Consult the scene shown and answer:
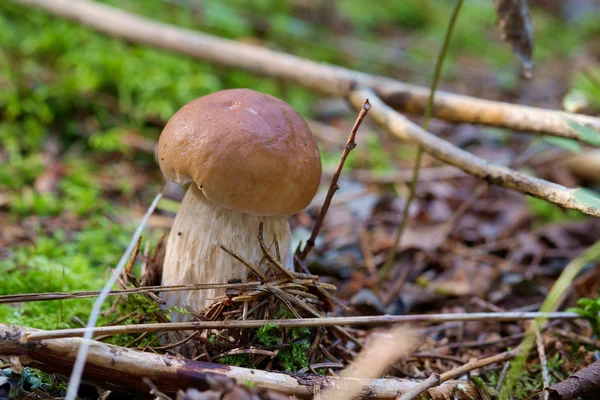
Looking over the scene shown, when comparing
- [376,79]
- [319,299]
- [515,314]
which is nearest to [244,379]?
[319,299]

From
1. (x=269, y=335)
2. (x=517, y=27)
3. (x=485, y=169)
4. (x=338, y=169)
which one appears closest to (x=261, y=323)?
(x=269, y=335)

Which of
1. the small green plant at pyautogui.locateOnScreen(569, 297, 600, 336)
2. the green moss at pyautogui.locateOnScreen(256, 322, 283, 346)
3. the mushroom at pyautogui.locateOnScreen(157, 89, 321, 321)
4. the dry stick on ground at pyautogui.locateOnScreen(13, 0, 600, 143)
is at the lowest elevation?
the green moss at pyautogui.locateOnScreen(256, 322, 283, 346)

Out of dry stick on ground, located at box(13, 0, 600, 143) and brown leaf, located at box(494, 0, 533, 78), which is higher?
brown leaf, located at box(494, 0, 533, 78)

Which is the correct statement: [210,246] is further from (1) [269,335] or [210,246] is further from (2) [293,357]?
(2) [293,357]

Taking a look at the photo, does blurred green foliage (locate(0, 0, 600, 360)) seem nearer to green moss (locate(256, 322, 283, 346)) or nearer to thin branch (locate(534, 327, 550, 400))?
green moss (locate(256, 322, 283, 346))

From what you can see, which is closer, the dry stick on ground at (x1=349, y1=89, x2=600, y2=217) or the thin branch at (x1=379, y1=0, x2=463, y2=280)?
the dry stick on ground at (x1=349, y1=89, x2=600, y2=217)

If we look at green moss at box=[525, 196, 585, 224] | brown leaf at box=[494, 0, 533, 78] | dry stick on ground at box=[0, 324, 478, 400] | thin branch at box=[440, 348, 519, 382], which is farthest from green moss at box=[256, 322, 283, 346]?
green moss at box=[525, 196, 585, 224]
